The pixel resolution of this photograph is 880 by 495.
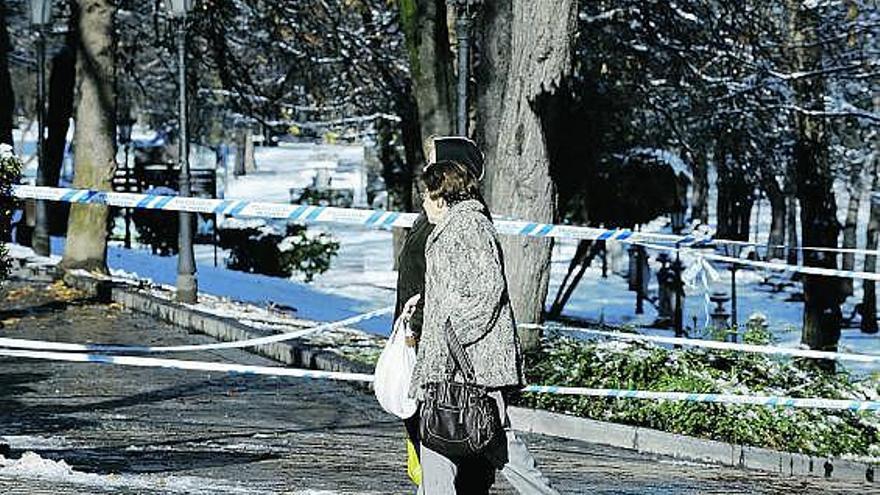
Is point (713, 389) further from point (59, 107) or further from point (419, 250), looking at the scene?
point (59, 107)

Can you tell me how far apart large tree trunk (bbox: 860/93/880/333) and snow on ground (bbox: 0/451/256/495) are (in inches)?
1072

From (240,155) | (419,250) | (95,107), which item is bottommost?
(419,250)

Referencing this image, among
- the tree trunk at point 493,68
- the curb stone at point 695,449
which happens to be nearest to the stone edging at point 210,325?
the tree trunk at point 493,68

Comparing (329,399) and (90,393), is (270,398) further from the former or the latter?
(90,393)

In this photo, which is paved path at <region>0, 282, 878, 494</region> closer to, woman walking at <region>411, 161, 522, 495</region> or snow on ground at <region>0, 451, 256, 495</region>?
snow on ground at <region>0, 451, 256, 495</region>

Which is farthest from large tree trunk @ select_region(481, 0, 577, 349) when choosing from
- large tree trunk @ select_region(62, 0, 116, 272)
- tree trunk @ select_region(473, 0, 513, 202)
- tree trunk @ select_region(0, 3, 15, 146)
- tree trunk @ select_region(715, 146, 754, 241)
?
tree trunk @ select_region(715, 146, 754, 241)

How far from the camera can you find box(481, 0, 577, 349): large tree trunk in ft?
44.1

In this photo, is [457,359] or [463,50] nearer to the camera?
[457,359]

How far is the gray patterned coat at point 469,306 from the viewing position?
647cm

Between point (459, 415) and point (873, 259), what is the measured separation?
43.5 m

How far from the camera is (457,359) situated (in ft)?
21.1

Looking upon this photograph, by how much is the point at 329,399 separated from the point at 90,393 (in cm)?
178

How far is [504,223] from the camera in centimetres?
1228

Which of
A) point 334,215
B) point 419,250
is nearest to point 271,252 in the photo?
point 334,215
